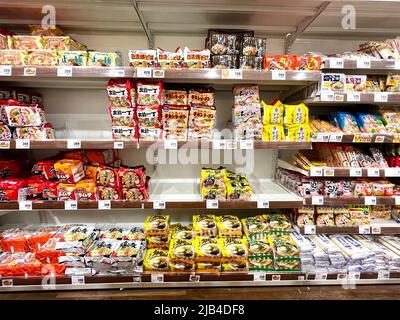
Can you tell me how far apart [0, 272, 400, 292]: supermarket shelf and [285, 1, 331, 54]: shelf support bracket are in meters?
1.77

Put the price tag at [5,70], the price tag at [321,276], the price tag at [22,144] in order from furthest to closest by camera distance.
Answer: the price tag at [321,276], the price tag at [22,144], the price tag at [5,70]

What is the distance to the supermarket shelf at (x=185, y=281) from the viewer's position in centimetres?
161

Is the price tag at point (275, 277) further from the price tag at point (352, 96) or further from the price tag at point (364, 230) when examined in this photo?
the price tag at point (352, 96)

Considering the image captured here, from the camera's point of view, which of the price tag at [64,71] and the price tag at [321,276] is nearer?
the price tag at [64,71]

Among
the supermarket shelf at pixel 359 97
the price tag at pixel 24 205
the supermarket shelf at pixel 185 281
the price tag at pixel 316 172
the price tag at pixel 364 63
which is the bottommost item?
the supermarket shelf at pixel 185 281

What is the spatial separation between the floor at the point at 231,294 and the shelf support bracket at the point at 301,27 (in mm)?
1846

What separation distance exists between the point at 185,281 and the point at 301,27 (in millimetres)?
2044

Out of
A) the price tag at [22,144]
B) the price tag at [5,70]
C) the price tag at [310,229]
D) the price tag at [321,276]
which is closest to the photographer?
the price tag at [5,70]

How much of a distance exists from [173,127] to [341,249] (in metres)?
1.49

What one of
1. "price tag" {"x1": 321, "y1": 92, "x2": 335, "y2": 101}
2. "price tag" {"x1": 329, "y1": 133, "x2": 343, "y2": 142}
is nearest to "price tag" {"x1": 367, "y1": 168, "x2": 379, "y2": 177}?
"price tag" {"x1": 329, "y1": 133, "x2": 343, "y2": 142}

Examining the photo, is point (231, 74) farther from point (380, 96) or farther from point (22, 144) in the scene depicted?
point (22, 144)

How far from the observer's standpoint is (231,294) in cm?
161

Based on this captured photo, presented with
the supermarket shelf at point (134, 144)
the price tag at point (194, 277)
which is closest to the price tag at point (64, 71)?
the supermarket shelf at point (134, 144)

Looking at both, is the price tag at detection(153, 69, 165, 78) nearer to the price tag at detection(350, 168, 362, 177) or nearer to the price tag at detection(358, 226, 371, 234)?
the price tag at detection(350, 168, 362, 177)
